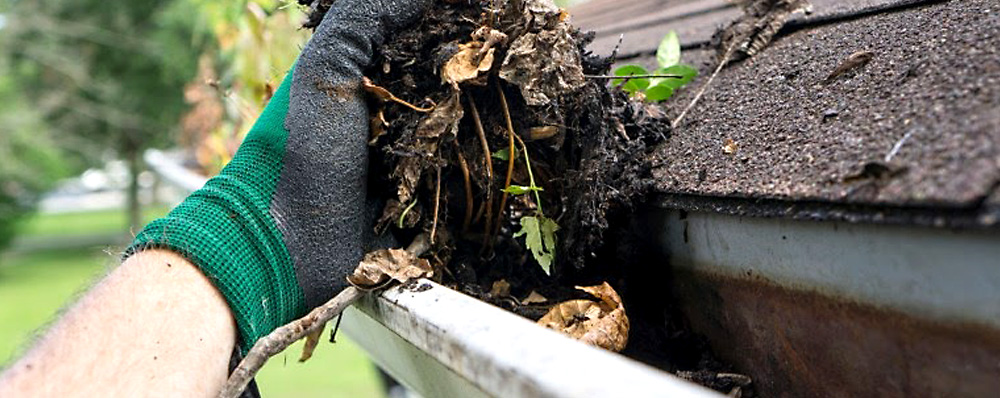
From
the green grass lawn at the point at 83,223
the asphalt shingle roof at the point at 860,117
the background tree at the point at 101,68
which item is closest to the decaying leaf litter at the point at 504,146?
the asphalt shingle roof at the point at 860,117

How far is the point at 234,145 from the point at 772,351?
2661 millimetres

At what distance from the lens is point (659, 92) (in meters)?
1.55

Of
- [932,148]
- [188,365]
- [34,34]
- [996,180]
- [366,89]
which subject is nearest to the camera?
[996,180]

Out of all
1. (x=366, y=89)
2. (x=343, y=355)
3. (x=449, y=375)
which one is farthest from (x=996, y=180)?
(x=343, y=355)

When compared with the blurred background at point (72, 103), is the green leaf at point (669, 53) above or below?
above

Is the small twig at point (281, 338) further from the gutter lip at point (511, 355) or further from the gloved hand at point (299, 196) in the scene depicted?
the gutter lip at point (511, 355)

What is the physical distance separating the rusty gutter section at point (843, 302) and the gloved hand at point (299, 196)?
518mm

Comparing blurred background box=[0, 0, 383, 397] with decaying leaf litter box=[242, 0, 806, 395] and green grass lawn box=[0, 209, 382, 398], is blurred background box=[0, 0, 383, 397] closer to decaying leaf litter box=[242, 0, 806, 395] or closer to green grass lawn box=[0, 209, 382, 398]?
green grass lawn box=[0, 209, 382, 398]

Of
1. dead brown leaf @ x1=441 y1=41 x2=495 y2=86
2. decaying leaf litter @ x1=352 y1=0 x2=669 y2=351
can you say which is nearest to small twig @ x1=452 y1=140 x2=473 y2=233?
decaying leaf litter @ x1=352 y1=0 x2=669 y2=351

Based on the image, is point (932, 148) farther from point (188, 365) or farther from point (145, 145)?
point (145, 145)

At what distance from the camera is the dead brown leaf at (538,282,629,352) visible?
1144 mm

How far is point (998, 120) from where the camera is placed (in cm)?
77

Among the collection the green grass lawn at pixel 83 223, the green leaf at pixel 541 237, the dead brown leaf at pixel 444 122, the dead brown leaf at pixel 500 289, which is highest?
the dead brown leaf at pixel 444 122

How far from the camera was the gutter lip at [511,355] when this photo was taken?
0.67 m
